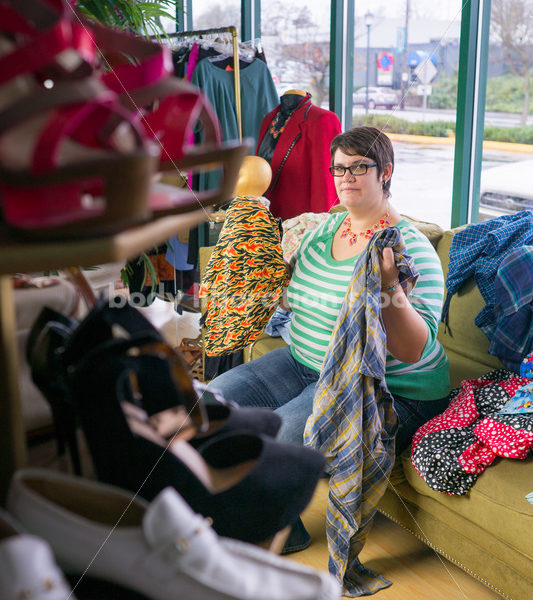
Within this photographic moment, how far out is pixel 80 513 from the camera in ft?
1.21

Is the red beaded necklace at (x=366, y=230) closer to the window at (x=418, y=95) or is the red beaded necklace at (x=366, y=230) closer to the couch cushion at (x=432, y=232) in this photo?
the couch cushion at (x=432, y=232)

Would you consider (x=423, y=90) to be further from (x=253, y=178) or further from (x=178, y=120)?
(x=178, y=120)

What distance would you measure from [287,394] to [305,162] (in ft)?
4.45

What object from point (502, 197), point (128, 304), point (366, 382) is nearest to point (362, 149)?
point (366, 382)

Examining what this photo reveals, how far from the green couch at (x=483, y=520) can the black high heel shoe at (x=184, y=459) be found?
1223 millimetres

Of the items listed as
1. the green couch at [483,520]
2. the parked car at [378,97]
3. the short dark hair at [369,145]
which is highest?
the parked car at [378,97]

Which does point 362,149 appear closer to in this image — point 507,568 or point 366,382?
point 366,382

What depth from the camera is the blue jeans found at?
5.70ft

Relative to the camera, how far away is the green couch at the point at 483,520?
1468mm

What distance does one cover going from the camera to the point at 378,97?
10.4 ft

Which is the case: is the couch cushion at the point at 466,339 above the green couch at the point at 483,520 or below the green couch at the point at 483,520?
above

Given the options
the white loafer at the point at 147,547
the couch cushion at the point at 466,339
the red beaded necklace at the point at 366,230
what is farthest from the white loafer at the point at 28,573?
the couch cushion at the point at 466,339

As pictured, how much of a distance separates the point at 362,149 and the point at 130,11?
0.79 meters

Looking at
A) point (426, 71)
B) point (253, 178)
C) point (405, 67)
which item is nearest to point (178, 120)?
point (253, 178)
